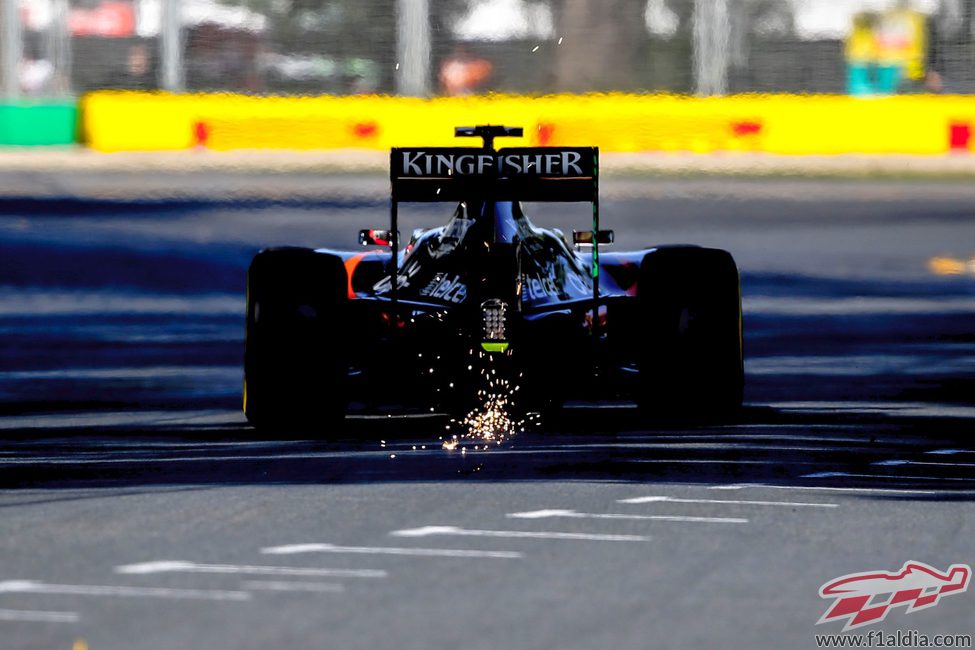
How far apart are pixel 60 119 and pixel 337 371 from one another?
27382 millimetres

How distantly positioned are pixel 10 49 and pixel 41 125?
2462 mm

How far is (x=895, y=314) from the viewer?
57.5 ft

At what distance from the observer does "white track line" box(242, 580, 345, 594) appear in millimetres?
7320

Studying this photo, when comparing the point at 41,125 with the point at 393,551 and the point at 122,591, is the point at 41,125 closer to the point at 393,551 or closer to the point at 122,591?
the point at 393,551

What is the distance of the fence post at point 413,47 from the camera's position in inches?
1567

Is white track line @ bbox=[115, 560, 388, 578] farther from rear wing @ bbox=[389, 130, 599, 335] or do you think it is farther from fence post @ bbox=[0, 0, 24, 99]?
fence post @ bbox=[0, 0, 24, 99]

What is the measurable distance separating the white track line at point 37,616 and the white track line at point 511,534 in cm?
176

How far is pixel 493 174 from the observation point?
1136 cm

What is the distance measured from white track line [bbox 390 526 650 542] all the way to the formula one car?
2.70 metres

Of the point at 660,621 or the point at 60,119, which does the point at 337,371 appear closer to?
the point at 660,621

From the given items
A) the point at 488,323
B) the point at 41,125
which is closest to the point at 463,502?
the point at 488,323

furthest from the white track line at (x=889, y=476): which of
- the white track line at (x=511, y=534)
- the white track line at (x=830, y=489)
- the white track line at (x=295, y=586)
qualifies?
the white track line at (x=295, y=586)

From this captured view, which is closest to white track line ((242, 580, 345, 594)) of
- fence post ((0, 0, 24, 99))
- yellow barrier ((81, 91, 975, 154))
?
yellow barrier ((81, 91, 975, 154))

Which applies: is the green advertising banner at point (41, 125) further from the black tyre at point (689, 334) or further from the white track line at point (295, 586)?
the white track line at point (295, 586)
